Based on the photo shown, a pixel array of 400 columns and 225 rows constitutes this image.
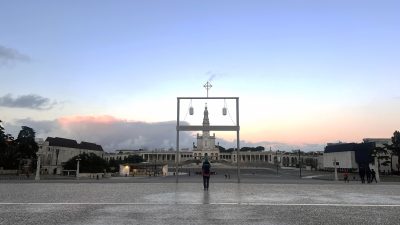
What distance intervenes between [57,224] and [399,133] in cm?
9781

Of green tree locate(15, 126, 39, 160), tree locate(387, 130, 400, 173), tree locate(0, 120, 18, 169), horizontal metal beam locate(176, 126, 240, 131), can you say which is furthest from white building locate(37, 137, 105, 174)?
horizontal metal beam locate(176, 126, 240, 131)

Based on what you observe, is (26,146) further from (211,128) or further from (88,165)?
(211,128)

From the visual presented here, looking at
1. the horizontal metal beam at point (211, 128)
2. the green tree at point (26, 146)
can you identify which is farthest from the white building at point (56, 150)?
the horizontal metal beam at point (211, 128)

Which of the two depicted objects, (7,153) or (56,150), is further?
(56,150)

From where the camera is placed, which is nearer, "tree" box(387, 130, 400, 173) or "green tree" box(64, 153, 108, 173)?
"tree" box(387, 130, 400, 173)

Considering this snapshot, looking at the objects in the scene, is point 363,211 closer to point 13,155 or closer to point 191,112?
point 191,112

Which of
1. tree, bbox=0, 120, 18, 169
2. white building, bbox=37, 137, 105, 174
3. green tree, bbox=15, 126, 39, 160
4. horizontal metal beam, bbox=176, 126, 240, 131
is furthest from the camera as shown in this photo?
white building, bbox=37, 137, 105, 174

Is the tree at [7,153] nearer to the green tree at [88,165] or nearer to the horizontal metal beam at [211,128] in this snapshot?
the green tree at [88,165]

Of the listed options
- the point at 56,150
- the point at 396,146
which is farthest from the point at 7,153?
the point at 396,146

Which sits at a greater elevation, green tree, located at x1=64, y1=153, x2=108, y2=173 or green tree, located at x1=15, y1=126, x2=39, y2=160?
green tree, located at x1=15, y1=126, x2=39, y2=160

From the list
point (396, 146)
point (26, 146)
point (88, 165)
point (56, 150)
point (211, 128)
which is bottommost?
point (88, 165)

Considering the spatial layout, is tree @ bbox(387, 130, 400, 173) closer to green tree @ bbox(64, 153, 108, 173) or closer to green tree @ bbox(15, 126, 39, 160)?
green tree @ bbox(64, 153, 108, 173)

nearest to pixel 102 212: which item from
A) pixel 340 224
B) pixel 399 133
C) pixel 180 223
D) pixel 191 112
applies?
pixel 180 223

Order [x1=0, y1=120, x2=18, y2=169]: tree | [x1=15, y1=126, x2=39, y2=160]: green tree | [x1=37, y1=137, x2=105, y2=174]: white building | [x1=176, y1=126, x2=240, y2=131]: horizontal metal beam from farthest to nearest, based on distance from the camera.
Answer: [x1=37, y1=137, x2=105, y2=174]: white building, [x1=15, y1=126, x2=39, y2=160]: green tree, [x1=0, y1=120, x2=18, y2=169]: tree, [x1=176, y1=126, x2=240, y2=131]: horizontal metal beam
